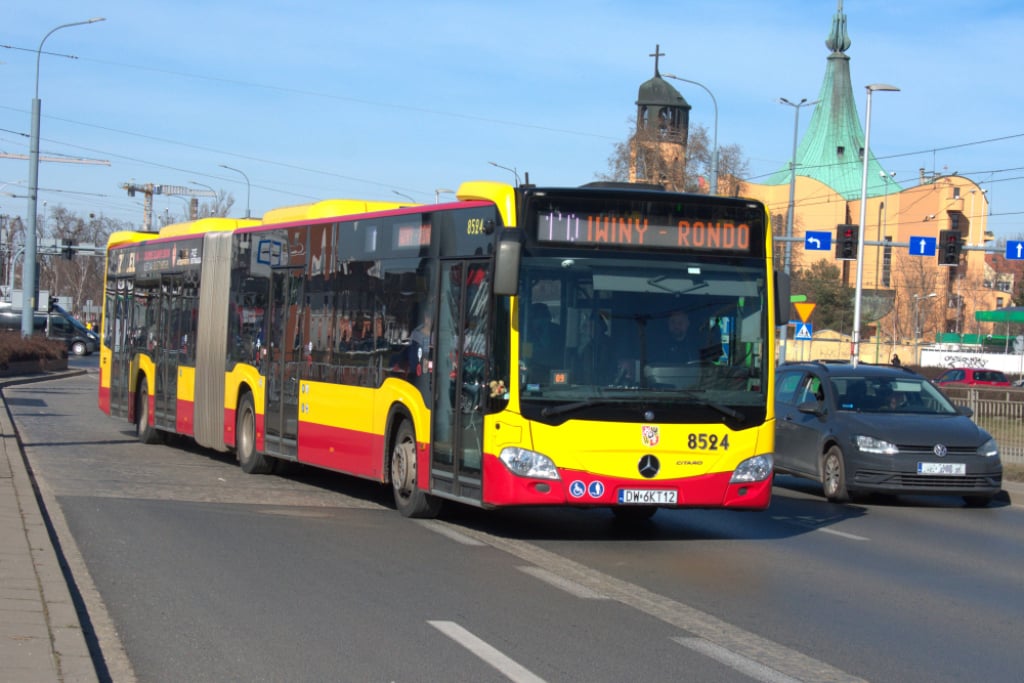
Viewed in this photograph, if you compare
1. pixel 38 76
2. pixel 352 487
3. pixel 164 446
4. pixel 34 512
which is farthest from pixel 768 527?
pixel 38 76

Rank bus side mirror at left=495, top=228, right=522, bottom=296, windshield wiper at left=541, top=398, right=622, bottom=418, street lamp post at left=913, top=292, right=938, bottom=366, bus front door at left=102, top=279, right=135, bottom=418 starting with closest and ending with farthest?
bus side mirror at left=495, top=228, right=522, bottom=296
windshield wiper at left=541, top=398, right=622, bottom=418
bus front door at left=102, top=279, right=135, bottom=418
street lamp post at left=913, top=292, right=938, bottom=366

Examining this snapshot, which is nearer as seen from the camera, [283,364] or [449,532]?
[449,532]

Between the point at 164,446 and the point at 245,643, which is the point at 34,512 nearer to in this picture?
the point at 245,643

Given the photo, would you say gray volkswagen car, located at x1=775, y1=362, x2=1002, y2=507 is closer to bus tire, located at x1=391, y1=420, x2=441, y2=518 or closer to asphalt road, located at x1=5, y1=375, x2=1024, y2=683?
asphalt road, located at x1=5, y1=375, x2=1024, y2=683

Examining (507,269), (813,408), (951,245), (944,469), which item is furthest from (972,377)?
(507,269)

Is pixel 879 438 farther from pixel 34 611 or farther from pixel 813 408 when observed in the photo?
pixel 34 611

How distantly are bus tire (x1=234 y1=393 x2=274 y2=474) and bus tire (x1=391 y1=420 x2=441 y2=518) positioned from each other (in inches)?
167

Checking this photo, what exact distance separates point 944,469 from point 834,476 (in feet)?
4.48

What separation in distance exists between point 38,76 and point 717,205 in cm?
3750

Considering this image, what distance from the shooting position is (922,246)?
134ft

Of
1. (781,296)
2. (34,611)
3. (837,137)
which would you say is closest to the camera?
(34,611)

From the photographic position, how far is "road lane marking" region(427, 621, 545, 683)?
6770 mm

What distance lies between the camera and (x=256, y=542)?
11.4 metres

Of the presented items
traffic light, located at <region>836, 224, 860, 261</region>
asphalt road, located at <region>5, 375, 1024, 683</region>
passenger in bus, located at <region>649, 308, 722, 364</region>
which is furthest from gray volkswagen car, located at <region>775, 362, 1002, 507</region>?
traffic light, located at <region>836, 224, 860, 261</region>
